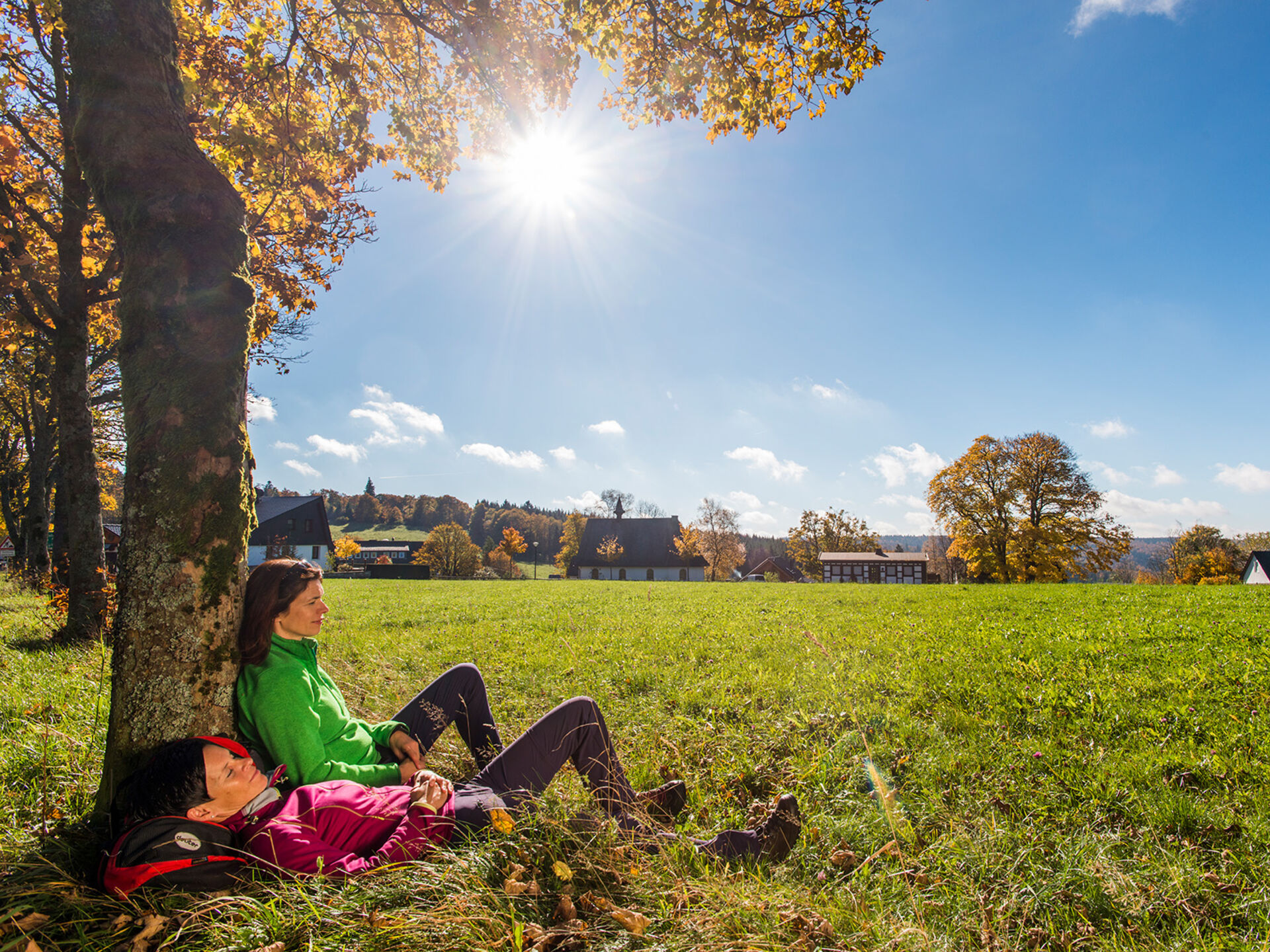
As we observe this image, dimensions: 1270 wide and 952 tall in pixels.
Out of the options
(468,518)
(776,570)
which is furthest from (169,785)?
(468,518)

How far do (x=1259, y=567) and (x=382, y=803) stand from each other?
72.0m

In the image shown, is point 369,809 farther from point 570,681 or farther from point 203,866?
point 570,681

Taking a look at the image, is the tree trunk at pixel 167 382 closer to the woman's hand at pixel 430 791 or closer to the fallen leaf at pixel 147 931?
the fallen leaf at pixel 147 931

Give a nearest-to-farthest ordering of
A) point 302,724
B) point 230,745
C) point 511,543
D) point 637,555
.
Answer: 1. point 230,745
2. point 302,724
3. point 637,555
4. point 511,543

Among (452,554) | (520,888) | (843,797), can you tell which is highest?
(520,888)

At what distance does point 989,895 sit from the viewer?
98.4 inches

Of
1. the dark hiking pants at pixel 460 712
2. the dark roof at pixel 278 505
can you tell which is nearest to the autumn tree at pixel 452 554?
the dark roof at pixel 278 505

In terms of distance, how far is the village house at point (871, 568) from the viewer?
67.7 metres

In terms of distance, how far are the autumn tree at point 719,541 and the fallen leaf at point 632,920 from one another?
194ft

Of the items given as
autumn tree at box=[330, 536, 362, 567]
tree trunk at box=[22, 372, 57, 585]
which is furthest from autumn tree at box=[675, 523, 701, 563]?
tree trunk at box=[22, 372, 57, 585]

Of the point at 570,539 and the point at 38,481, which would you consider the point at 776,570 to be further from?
the point at 38,481

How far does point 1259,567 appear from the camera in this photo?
1864 inches

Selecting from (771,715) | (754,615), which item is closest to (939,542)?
A: (754,615)

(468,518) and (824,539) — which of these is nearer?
(824,539)
